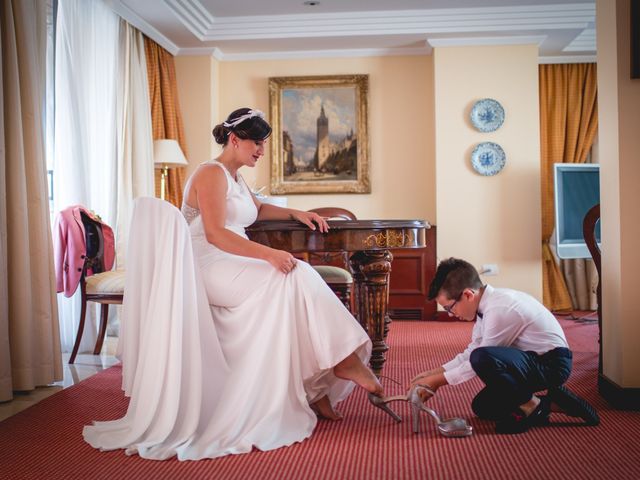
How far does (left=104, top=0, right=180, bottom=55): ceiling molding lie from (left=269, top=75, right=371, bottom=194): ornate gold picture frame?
3.54ft

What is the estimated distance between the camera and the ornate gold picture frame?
270 inches

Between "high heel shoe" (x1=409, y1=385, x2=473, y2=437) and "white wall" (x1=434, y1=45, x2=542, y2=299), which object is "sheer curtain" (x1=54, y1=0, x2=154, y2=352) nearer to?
"white wall" (x1=434, y1=45, x2=542, y2=299)

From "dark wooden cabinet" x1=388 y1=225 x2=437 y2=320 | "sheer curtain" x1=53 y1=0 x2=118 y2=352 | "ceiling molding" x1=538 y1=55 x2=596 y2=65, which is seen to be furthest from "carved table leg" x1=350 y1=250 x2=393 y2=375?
"ceiling molding" x1=538 y1=55 x2=596 y2=65

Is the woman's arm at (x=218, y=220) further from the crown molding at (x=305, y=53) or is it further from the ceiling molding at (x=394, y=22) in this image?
the crown molding at (x=305, y=53)

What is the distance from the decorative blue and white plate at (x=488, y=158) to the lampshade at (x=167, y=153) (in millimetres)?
2816

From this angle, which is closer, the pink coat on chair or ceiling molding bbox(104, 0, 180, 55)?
the pink coat on chair

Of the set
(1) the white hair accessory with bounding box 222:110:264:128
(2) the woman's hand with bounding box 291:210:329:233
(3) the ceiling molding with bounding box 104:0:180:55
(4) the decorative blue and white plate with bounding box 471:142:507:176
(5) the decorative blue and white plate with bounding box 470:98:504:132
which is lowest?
(2) the woman's hand with bounding box 291:210:329:233

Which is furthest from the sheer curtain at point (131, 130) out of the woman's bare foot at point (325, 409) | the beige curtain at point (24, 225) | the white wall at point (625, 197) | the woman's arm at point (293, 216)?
the white wall at point (625, 197)

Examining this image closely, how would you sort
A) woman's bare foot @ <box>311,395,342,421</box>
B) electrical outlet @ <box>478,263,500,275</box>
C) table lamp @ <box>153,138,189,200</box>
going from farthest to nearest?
electrical outlet @ <box>478,263,500,275</box> → table lamp @ <box>153,138,189,200</box> → woman's bare foot @ <box>311,395,342,421</box>

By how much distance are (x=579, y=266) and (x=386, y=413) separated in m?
4.84

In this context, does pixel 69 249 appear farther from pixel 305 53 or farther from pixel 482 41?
pixel 482 41

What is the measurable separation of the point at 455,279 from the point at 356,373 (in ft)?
1.77

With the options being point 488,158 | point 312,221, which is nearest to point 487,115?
point 488,158

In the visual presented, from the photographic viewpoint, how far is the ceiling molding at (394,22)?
20.1 feet
